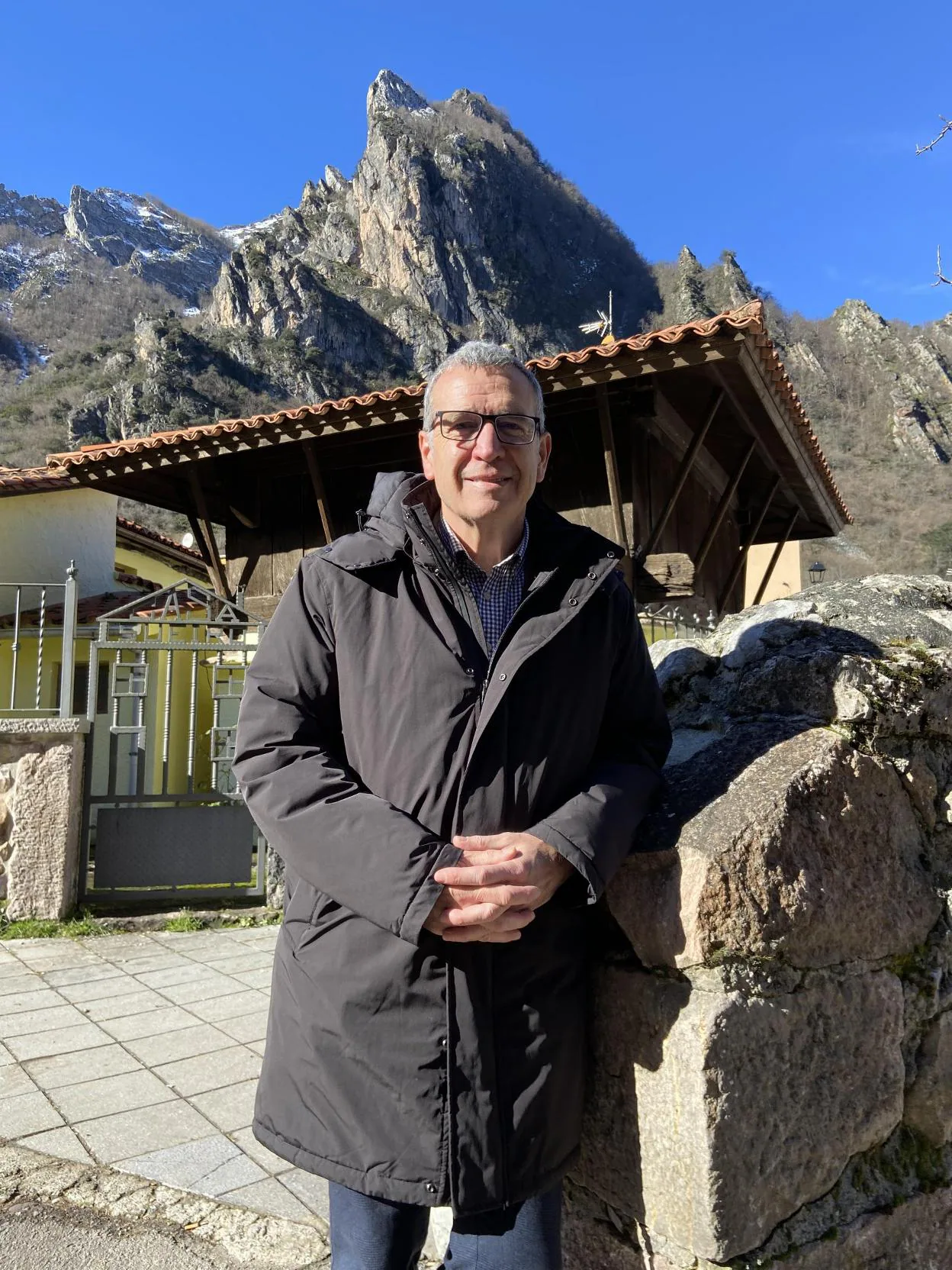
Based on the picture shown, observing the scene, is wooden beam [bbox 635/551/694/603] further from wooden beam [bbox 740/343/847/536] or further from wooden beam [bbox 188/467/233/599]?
wooden beam [bbox 188/467/233/599]

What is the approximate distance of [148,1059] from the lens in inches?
141

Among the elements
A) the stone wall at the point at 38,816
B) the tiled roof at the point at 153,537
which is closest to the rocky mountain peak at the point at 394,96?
the tiled roof at the point at 153,537

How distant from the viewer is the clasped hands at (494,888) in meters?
1.19

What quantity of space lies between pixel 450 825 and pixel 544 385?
6.12 metres

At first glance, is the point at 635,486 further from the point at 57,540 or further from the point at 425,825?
the point at 57,540

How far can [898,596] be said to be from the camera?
1863 mm

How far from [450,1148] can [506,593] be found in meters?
0.85

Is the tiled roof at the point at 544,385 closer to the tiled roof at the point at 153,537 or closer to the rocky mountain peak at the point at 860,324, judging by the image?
the tiled roof at the point at 153,537

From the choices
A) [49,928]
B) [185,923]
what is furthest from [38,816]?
[185,923]

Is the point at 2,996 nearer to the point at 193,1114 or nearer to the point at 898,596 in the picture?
the point at 193,1114

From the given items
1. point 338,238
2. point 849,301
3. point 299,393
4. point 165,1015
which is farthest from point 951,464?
point 165,1015

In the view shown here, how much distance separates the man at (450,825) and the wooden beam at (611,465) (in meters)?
5.70

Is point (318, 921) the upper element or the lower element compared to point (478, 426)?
lower

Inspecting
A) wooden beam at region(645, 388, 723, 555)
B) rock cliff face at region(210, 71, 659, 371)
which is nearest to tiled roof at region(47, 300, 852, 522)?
wooden beam at region(645, 388, 723, 555)
